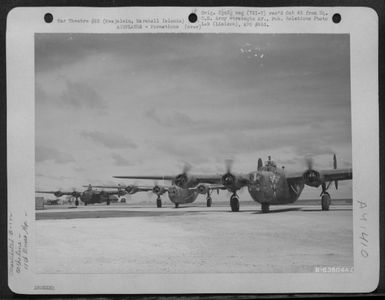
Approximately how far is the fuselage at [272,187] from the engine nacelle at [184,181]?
211 millimetres

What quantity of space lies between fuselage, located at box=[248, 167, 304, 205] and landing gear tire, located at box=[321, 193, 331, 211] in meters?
0.08

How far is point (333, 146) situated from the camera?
166 cm

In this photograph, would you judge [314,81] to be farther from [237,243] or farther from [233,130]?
[237,243]

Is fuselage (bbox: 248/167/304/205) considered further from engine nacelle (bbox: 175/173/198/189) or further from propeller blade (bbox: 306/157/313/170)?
engine nacelle (bbox: 175/173/198/189)

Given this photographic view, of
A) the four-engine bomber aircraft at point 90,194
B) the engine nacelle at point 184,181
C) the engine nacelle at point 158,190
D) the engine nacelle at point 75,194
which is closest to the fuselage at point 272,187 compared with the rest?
the engine nacelle at point 184,181

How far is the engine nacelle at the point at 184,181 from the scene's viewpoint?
5.47 feet

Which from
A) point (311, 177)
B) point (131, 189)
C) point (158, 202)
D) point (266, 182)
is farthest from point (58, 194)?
point (311, 177)

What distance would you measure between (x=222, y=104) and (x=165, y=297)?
2.31 ft

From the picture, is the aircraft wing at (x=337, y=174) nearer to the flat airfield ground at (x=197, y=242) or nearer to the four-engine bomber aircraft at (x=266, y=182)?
the four-engine bomber aircraft at (x=266, y=182)

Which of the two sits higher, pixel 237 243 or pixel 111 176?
pixel 111 176

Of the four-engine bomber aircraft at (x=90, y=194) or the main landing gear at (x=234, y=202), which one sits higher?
the four-engine bomber aircraft at (x=90, y=194)

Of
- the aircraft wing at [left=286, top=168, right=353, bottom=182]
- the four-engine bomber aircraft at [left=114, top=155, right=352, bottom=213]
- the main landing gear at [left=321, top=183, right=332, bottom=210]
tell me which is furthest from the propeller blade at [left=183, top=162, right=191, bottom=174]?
the main landing gear at [left=321, top=183, right=332, bottom=210]

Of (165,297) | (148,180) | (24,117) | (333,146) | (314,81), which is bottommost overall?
(165,297)

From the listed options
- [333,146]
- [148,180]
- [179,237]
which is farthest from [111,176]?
[333,146]
